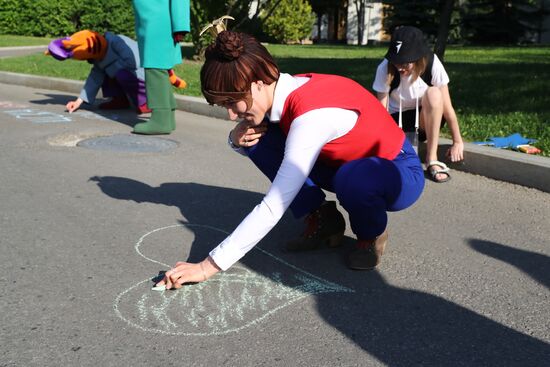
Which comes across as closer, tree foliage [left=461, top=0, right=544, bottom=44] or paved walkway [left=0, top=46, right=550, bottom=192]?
paved walkway [left=0, top=46, right=550, bottom=192]

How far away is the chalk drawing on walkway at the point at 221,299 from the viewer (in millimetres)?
2383

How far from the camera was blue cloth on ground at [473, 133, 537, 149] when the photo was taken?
16.2 ft

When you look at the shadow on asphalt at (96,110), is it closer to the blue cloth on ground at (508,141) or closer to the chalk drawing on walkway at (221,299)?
the blue cloth on ground at (508,141)

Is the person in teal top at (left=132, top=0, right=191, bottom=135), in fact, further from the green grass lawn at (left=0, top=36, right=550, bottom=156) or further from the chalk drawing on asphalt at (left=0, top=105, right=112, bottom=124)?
the green grass lawn at (left=0, top=36, right=550, bottom=156)

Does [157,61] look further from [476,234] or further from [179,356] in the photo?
[179,356]

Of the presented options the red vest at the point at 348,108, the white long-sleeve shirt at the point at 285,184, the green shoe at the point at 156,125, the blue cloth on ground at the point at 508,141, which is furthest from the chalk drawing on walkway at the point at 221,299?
the green shoe at the point at 156,125

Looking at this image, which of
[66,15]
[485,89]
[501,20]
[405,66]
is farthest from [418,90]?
[501,20]

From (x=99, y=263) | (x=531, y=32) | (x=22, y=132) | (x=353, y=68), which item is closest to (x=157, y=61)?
(x=22, y=132)

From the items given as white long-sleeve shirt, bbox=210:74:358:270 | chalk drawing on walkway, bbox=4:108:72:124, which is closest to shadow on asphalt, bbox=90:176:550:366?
white long-sleeve shirt, bbox=210:74:358:270

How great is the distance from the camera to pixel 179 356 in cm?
215

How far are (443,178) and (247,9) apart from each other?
31.7 feet

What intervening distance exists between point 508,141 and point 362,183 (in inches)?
113

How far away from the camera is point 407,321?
243 centimetres

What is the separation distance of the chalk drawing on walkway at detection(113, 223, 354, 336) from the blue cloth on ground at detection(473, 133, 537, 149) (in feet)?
8.94
